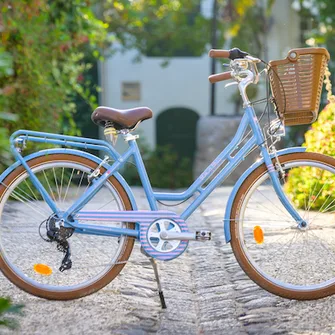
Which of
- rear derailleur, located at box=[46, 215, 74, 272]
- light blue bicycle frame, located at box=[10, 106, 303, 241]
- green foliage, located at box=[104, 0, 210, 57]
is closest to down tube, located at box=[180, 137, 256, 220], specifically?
light blue bicycle frame, located at box=[10, 106, 303, 241]

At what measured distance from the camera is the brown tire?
11.5ft

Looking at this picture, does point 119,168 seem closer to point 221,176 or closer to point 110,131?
point 110,131

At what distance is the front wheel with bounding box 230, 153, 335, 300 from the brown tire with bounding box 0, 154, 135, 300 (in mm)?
514

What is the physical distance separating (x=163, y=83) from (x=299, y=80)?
56.6 feet

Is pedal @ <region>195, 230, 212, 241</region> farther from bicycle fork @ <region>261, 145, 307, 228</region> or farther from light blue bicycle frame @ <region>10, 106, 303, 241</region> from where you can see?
bicycle fork @ <region>261, 145, 307, 228</region>

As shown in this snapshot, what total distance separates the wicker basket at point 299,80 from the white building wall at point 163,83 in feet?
54.5

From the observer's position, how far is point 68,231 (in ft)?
11.6

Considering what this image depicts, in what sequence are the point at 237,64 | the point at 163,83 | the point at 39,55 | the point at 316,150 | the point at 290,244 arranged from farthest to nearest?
the point at 163,83 → the point at 39,55 → the point at 316,150 → the point at 290,244 → the point at 237,64

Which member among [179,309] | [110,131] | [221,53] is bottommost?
[179,309]

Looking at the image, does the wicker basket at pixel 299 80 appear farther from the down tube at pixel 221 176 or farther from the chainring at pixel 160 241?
the chainring at pixel 160 241

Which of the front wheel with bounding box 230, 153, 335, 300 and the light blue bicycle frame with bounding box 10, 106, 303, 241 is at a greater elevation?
the light blue bicycle frame with bounding box 10, 106, 303, 241

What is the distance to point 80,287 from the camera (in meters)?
3.55

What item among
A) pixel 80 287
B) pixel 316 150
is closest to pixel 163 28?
pixel 316 150

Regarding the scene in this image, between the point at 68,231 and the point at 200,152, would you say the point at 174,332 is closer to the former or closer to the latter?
the point at 68,231
